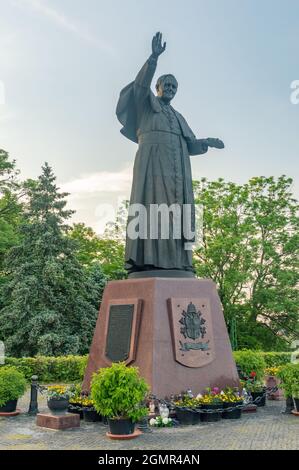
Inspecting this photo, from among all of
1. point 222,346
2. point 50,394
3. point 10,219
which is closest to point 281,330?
point 10,219

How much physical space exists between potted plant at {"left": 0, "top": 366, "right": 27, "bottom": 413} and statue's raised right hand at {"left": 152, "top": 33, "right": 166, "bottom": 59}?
6964 mm

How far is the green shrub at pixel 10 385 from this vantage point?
10.5 m

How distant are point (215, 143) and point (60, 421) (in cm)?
685

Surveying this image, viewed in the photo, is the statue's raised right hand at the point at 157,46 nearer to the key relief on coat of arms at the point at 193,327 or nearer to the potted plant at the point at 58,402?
the key relief on coat of arms at the point at 193,327

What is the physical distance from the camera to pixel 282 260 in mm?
28141

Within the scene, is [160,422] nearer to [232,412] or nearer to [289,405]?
[232,412]

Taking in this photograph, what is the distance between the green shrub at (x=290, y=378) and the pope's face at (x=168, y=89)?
6.36m

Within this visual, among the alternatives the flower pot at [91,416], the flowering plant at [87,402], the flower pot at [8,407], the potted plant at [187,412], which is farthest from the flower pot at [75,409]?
the potted plant at [187,412]

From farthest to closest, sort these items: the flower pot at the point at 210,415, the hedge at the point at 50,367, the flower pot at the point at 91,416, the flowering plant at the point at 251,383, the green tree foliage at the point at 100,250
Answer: the green tree foliage at the point at 100,250 < the hedge at the point at 50,367 < the flowering plant at the point at 251,383 < the flower pot at the point at 91,416 < the flower pot at the point at 210,415

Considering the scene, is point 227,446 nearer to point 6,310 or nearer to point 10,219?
point 6,310

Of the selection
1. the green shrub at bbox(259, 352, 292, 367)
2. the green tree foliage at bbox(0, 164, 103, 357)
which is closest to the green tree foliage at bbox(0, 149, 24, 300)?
the green tree foliage at bbox(0, 164, 103, 357)

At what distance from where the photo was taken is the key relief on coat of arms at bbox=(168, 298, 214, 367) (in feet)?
33.6

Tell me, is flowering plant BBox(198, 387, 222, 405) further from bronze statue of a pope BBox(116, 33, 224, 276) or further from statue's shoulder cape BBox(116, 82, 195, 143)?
statue's shoulder cape BBox(116, 82, 195, 143)

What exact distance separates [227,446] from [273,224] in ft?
70.6
